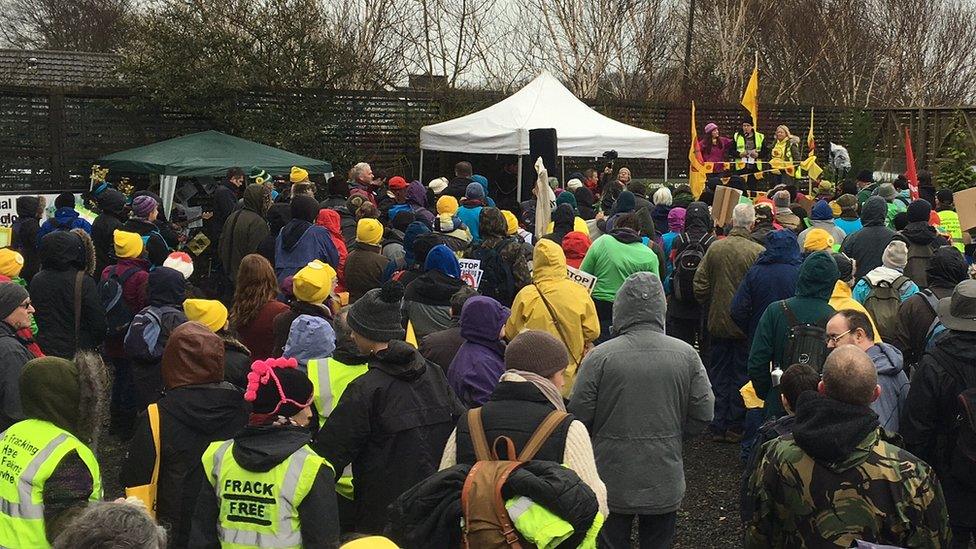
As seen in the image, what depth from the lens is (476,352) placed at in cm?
532

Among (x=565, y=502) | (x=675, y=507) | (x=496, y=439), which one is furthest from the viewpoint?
(x=675, y=507)

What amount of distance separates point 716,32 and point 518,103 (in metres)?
23.9

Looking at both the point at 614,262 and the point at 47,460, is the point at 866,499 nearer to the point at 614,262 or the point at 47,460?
the point at 47,460

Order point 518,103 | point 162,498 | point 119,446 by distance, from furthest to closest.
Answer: point 518,103, point 119,446, point 162,498

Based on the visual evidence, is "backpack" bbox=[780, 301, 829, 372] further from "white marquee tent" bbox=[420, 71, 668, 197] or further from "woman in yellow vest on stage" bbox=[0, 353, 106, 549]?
"white marquee tent" bbox=[420, 71, 668, 197]

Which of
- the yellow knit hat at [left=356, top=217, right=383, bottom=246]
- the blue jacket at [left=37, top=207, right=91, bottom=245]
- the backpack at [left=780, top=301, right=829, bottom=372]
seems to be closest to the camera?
the backpack at [left=780, top=301, right=829, bottom=372]

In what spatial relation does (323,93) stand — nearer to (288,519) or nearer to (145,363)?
(145,363)

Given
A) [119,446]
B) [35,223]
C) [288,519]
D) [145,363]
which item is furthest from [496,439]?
[35,223]

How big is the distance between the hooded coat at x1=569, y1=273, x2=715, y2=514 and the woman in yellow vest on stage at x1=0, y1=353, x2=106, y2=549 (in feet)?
7.53

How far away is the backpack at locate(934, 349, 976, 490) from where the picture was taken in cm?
471

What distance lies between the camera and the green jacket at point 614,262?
8.23m

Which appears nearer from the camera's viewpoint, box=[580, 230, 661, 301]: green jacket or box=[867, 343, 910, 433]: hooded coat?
box=[867, 343, 910, 433]: hooded coat

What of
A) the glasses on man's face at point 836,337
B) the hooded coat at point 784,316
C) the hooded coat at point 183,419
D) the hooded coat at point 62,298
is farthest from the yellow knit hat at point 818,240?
the hooded coat at point 62,298

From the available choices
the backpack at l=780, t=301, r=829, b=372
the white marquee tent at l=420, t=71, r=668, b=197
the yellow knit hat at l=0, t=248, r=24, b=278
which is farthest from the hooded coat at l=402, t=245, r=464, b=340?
the white marquee tent at l=420, t=71, r=668, b=197
